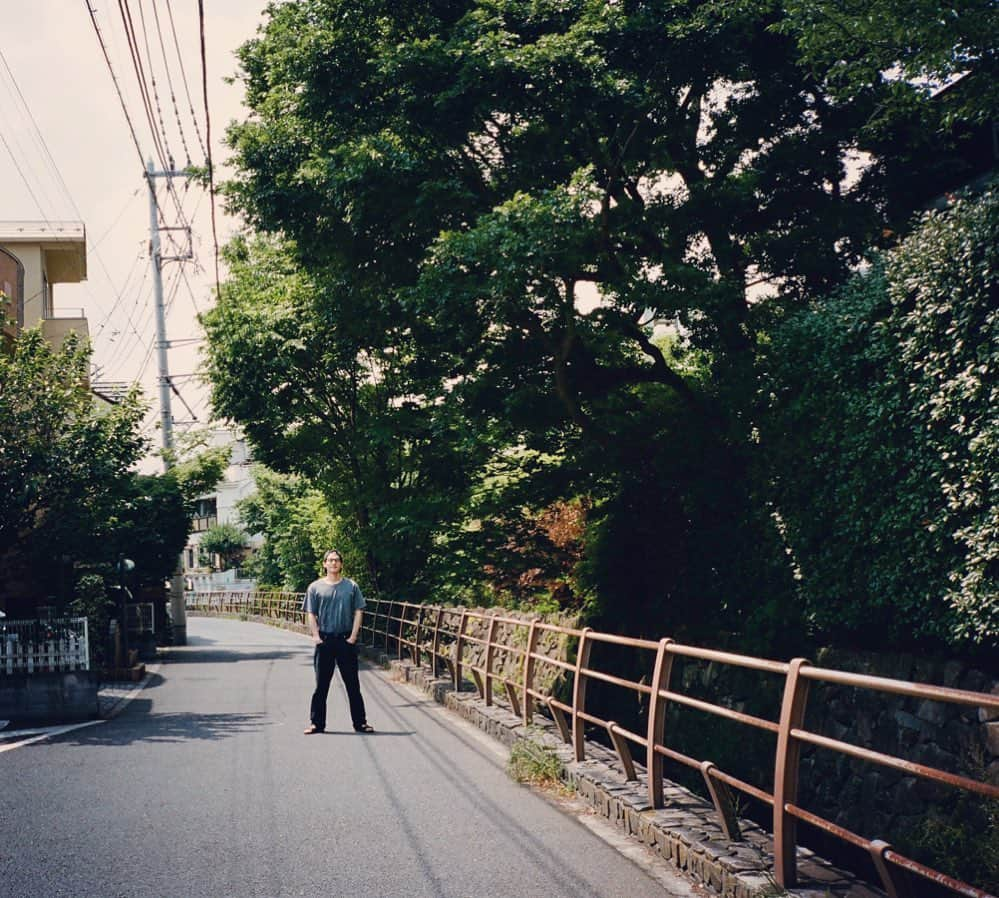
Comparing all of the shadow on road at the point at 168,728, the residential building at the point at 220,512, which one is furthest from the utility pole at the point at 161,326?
the residential building at the point at 220,512

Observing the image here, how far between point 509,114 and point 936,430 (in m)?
6.30

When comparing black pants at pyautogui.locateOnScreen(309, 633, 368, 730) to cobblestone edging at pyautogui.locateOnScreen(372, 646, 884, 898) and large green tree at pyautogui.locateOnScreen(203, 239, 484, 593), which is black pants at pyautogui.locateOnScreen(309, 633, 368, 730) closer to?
cobblestone edging at pyautogui.locateOnScreen(372, 646, 884, 898)

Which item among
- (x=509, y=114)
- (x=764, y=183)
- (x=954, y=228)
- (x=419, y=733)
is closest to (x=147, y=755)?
(x=419, y=733)

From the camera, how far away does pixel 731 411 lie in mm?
11578

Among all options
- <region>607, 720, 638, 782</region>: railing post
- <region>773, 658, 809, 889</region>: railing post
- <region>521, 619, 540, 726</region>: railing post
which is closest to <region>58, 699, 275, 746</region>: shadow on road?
<region>521, 619, 540, 726</region>: railing post

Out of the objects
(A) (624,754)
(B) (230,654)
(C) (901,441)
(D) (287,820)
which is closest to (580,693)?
(A) (624,754)

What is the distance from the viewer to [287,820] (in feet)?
23.6

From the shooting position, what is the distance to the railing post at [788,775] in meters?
4.87

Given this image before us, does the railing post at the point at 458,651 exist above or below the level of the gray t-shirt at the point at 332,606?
below

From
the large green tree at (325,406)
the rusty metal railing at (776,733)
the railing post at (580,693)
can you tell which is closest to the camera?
the rusty metal railing at (776,733)

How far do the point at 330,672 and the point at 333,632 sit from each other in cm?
43

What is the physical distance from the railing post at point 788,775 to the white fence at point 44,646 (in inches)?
463

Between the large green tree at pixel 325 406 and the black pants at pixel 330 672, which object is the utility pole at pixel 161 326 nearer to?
the large green tree at pixel 325 406

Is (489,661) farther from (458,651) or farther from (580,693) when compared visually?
(580,693)
